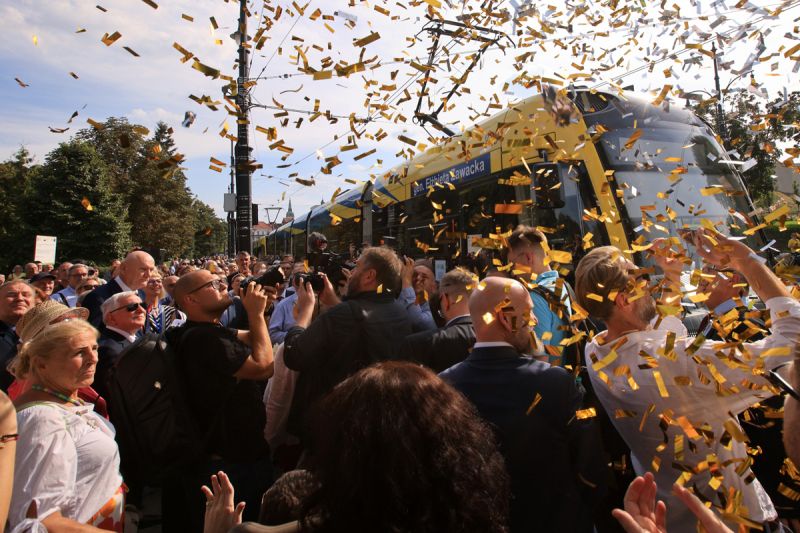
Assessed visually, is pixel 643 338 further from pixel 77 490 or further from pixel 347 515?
pixel 77 490

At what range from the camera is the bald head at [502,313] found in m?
2.31

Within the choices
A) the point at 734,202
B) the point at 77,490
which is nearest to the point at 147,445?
the point at 77,490

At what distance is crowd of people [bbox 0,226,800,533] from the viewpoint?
129 cm

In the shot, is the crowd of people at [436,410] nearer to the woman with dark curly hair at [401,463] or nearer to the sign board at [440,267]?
the woman with dark curly hair at [401,463]

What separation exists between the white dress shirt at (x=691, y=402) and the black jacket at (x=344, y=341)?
4.50 ft

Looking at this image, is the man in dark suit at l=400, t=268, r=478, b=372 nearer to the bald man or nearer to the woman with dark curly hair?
the bald man

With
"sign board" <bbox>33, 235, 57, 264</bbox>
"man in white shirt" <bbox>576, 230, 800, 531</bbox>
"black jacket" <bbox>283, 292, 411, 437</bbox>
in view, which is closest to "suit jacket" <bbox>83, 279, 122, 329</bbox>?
"black jacket" <bbox>283, 292, 411, 437</bbox>

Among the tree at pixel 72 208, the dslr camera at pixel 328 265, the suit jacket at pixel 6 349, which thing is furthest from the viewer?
the tree at pixel 72 208

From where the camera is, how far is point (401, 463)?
1210 millimetres

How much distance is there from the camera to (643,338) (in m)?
2.32

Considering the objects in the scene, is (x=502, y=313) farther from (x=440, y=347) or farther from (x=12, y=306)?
(x=12, y=306)

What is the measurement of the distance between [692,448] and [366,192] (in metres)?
9.74

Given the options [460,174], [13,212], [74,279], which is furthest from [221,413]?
[13,212]

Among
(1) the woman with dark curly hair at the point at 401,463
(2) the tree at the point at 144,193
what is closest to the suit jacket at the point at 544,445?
(1) the woman with dark curly hair at the point at 401,463
